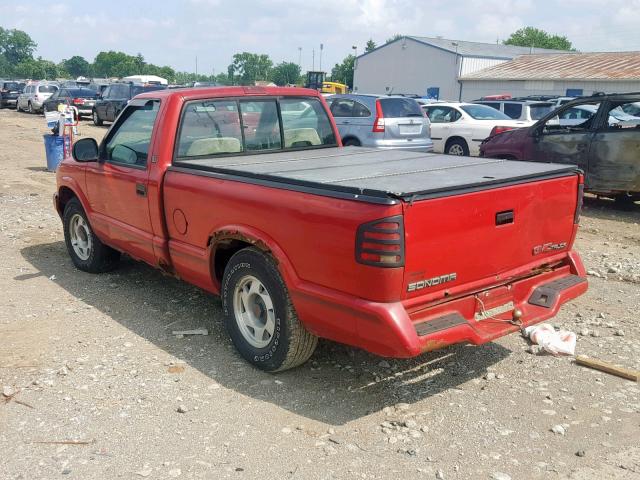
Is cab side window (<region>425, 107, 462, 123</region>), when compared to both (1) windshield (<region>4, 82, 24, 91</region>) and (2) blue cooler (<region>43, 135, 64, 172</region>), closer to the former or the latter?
(2) blue cooler (<region>43, 135, 64, 172</region>)

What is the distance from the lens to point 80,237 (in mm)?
6652

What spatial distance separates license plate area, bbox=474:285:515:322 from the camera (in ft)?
12.6

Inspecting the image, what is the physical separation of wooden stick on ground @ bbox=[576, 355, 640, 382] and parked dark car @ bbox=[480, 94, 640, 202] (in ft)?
19.1

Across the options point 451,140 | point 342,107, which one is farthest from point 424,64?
point 342,107

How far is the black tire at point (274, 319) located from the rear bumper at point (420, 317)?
17 centimetres

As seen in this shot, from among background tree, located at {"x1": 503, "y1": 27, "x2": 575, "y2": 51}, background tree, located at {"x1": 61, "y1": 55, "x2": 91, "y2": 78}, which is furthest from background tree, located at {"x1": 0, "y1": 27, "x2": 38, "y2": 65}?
background tree, located at {"x1": 503, "y1": 27, "x2": 575, "y2": 51}

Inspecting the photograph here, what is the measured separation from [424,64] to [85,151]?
4966 cm

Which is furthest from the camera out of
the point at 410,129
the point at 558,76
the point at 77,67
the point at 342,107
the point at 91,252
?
the point at 77,67

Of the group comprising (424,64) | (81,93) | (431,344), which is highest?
(424,64)

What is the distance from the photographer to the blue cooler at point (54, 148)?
1341cm

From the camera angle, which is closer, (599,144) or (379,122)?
(599,144)

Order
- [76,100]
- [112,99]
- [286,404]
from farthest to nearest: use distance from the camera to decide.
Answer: [76,100], [112,99], [286,404]

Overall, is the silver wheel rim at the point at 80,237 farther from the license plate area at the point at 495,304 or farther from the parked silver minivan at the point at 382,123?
the parked silver minivan at the point at 382,123

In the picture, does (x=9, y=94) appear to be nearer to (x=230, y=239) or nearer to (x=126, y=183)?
(x=126, y=183)
